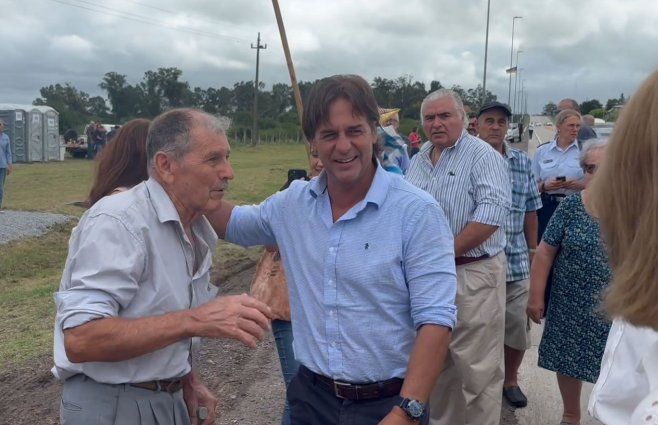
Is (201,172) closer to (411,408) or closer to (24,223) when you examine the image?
(411,408)

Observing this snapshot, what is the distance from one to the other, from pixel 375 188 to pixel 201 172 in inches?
24.0

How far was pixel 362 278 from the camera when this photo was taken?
2.25 m

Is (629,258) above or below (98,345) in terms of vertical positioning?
above

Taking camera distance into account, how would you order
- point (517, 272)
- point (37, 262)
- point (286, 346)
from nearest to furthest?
point (286, 346) < point (517, 272) < point (37, 262)

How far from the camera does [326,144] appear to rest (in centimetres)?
238

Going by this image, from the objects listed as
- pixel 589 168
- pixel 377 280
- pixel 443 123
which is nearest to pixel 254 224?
pixel 377 280

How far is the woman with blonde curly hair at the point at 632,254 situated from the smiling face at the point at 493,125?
4.04 meters

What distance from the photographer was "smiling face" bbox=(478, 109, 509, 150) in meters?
5.50

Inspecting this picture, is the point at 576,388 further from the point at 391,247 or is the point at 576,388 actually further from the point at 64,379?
the point at 64,379

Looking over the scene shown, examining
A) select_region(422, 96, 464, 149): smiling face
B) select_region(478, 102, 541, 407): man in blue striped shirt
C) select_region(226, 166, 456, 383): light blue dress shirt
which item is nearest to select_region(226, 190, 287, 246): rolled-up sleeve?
select_region(226, 166, 456, 383): light blue dress shirt

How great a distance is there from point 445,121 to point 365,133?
6.25 ft

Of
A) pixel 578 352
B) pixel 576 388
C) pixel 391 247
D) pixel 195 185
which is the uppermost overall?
pixel 195 185

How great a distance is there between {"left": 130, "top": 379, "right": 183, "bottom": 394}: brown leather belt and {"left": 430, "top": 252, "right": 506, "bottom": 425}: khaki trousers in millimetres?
1978

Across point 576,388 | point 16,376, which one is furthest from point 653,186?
point 16,376
